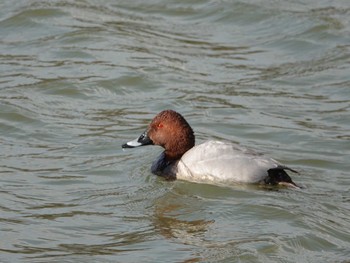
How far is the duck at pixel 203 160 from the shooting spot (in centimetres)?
823

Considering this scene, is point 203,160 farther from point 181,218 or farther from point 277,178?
point 181,218

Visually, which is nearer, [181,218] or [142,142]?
[181,218]

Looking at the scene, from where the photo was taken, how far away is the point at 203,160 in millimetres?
8383

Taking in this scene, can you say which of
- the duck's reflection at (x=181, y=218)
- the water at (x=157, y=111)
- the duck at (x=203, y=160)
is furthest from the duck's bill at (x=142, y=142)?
the duck's reflection at (x=181, y=218)

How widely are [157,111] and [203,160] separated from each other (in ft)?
6.97

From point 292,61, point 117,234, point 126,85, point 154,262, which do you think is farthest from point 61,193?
point 292,61

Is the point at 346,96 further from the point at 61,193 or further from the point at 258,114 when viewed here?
the point at 61,193

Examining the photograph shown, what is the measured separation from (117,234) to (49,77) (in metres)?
4.39

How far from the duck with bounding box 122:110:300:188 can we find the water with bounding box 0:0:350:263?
0.32ft

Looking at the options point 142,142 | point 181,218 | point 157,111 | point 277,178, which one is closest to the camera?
point 181,218

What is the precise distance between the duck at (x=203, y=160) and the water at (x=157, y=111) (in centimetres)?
10

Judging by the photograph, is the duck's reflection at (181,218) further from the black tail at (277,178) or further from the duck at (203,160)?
the black tail at (277,178)

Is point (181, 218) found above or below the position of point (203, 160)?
below

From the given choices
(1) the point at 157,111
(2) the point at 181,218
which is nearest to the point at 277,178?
(2) the point at 181,218
